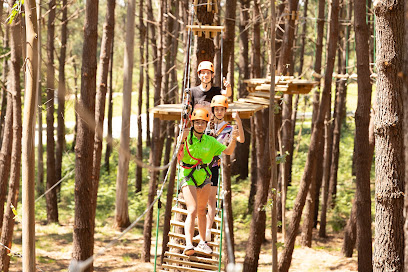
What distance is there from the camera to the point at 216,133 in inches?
270

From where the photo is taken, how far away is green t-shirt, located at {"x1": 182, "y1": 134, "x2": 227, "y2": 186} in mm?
6238

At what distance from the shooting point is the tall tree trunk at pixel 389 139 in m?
5.16

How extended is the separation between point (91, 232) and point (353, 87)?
1234 inches

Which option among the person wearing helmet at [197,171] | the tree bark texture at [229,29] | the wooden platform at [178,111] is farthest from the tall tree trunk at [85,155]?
the tree bark texture at [229,29]

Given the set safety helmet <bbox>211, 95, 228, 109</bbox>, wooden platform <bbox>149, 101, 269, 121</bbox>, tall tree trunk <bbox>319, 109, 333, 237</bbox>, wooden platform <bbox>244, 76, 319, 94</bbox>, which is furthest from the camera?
tall tree trunk <bbox>319, 109, 333, 237</bbox>

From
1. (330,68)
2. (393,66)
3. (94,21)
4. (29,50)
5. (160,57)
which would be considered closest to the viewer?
(29,50)

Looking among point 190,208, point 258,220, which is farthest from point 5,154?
point 190,208

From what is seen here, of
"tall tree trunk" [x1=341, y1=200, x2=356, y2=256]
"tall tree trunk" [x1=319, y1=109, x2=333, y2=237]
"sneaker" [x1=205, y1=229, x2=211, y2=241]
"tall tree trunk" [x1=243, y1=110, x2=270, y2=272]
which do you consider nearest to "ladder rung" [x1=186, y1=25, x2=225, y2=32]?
"tall tree trunk" [x1=243, y1=110, x2=270, y2=272]

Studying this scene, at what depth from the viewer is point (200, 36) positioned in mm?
8414

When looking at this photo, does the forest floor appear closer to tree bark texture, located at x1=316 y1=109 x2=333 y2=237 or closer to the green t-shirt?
tree bark texture, located at x1=316 y1=109 x2=333 y2=237

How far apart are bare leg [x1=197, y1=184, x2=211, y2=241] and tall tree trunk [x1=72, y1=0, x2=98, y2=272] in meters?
2.41

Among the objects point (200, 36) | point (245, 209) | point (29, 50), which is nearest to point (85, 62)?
point (200, 36)

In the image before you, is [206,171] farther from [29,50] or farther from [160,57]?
[160,57]

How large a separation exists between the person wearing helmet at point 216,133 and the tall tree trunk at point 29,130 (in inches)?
90.4
